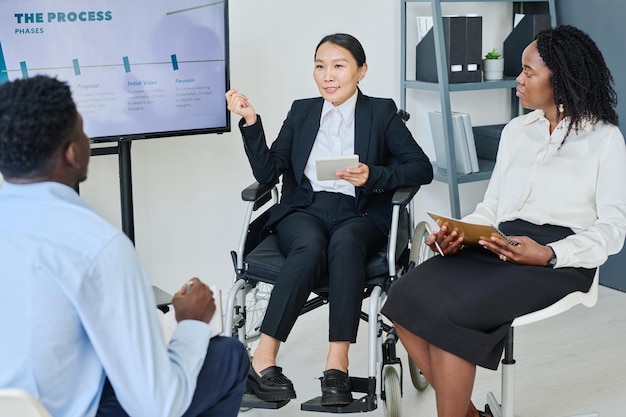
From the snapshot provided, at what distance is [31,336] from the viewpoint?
4.24ft

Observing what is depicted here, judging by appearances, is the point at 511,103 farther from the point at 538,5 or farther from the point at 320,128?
the point at 320,128

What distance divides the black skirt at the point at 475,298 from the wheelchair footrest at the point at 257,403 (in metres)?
0.40

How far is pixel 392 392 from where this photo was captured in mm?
2514

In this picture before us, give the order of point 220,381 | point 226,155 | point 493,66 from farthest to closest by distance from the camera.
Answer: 1. point 493,66
2. point 226,155
3. point 220,381

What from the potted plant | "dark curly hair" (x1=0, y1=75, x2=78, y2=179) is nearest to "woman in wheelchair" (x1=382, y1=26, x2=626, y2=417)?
"dark curly hair" (x1=0, y1=75, x2=78, y2=179)

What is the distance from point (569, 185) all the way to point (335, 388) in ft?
2.83

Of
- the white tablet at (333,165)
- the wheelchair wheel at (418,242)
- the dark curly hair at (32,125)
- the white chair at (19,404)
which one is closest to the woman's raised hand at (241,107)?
the white tablet at (333,165)

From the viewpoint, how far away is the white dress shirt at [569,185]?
230 cm

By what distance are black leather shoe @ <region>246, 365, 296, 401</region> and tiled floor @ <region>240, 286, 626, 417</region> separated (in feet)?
0.98

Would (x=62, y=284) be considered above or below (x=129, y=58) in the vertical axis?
below

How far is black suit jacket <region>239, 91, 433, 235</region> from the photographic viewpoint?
8.87 ft

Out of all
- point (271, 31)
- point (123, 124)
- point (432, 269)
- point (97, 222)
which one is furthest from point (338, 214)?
point (97, 222)

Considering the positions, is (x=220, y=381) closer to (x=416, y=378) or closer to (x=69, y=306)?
(x=69, y=306)

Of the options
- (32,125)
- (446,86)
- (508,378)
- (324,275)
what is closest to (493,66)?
(446,86)
